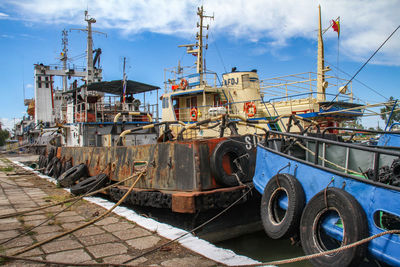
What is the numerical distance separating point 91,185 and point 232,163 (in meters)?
3.85

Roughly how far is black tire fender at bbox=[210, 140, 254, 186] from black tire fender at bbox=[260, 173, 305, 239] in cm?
132

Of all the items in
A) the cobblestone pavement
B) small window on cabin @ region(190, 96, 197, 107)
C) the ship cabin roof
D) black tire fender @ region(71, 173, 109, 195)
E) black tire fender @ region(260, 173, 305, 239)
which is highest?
the ship cabin roof

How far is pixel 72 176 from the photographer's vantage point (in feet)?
30.1

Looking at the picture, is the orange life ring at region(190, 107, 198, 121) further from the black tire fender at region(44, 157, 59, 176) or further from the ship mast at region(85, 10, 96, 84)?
the ship mast at region(85, 10, 96, 84)

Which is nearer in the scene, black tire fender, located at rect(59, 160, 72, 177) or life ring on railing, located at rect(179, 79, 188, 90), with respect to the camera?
black tire fender, located at rect(59, 160, 72, 177)

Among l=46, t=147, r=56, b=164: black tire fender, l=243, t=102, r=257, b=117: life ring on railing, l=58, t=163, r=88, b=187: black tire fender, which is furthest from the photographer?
l=243, t=102, r=257, b=117: life ring on railing

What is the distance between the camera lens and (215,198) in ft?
18.8

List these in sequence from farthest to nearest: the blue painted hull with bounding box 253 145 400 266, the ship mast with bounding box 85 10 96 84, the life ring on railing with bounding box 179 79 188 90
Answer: the ship mast with bounding box 85 10 96 84 < the life ring on railing with bounding box 179 79 188 90 < the blue painted hull with bounding box 253 145 400 266

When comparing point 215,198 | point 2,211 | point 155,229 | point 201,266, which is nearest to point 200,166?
point 215,198

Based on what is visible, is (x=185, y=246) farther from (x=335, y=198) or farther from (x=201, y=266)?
(x=335, y=198)

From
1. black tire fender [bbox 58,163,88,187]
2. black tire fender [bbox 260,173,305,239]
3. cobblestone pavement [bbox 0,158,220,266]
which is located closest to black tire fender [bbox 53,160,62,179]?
black tire fender [bbox 58,163,88,187]

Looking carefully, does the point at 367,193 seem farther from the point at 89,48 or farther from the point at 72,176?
the point at 89,48

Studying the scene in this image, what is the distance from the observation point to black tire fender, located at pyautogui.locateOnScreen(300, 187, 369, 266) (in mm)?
3084

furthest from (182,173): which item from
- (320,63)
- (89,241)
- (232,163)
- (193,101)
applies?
(320,63)
